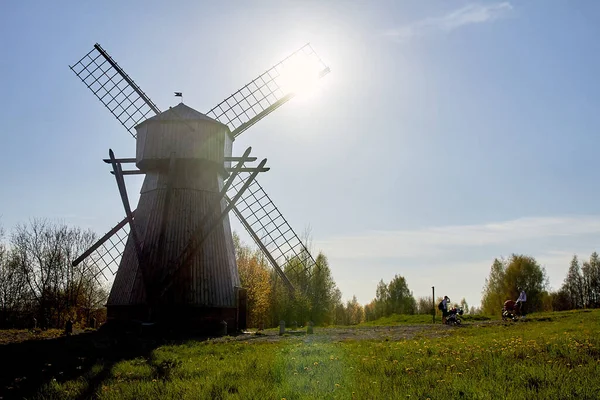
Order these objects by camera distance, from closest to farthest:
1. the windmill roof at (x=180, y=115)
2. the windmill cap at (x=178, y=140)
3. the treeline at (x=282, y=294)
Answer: the windmill cap at (x=178, y=140)
the windmill roof at (x=180, y=115)
the treeline at (x=282, y=294)

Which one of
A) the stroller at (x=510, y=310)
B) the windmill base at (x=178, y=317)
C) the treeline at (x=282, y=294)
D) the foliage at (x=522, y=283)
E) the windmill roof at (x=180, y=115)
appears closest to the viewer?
the windmill base at (x=178, y=317)

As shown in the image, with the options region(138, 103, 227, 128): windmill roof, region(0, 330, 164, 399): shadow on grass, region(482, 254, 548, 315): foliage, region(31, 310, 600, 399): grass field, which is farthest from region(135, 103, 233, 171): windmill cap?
region(482, 254, 548, 315): foliage

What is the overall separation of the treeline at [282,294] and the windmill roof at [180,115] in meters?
24.6

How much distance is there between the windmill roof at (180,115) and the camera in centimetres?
2320

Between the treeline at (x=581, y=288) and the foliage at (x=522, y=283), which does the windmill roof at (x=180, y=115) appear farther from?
the treeline at (x=581, y=288)

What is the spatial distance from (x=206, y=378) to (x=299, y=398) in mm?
2403

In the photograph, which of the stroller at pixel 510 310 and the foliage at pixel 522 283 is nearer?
the stroller at pixel 510 310

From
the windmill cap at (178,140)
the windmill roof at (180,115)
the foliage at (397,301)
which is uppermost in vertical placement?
the windmill roof at (180,115)

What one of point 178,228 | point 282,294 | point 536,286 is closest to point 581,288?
point 536,286

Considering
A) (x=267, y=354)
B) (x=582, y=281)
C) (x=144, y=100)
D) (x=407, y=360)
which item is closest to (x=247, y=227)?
(x=144, y=100)

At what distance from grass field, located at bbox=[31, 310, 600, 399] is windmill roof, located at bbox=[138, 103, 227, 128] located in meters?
13.6

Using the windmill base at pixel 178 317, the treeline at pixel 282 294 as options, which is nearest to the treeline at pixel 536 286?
the treeline at pixel 282 294

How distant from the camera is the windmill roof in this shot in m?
23.2

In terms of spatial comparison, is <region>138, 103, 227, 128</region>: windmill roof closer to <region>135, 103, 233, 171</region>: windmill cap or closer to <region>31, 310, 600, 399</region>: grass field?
<region>135, 103, 233, 171</region>: windmill cap
